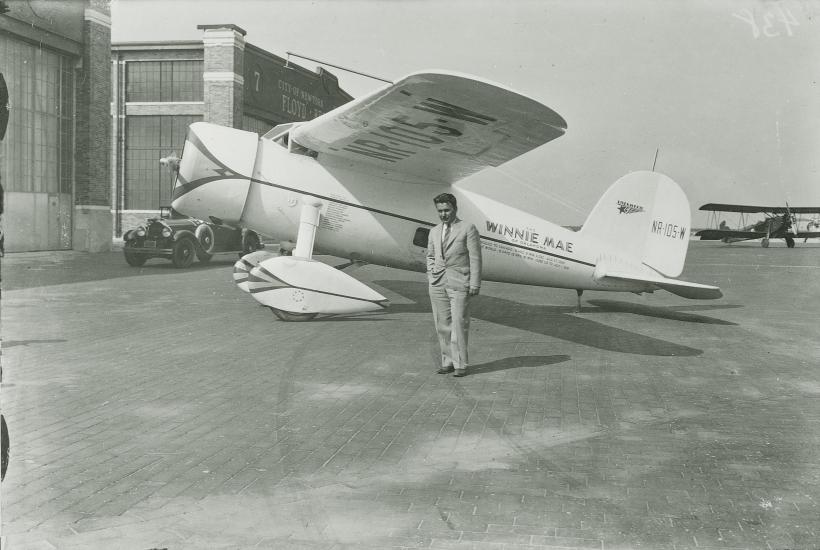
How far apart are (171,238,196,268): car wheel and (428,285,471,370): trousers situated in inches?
562

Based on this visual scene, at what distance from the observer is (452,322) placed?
707 centimetres

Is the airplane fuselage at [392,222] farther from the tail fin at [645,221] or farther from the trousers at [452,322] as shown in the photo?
the trousers at [452,322]

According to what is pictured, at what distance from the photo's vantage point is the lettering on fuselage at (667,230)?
41.3ft

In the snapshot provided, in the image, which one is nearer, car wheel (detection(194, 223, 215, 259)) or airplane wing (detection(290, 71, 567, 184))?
airplane wing (detection(290, 71, 567, 184))

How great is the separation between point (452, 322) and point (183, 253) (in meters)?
14.7

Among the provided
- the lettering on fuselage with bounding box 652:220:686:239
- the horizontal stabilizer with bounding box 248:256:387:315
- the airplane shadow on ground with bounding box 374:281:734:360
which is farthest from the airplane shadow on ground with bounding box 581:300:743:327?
the horizontal stabilizer with bounding box 248:256:387:315

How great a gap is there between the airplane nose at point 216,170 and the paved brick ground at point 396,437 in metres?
1.82

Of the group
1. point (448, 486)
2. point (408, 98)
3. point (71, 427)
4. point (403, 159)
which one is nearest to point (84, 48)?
point (403, 159)

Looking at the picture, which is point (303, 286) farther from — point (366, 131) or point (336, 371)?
point (336, 371)

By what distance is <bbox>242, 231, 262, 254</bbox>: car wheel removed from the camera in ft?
75.9

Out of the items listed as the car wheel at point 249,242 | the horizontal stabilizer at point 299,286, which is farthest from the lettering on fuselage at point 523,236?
the car wheel at point 249,242

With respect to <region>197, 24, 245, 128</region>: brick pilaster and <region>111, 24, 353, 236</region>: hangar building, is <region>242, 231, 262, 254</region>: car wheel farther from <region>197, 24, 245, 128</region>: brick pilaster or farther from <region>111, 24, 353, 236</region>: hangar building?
<region>111, 24, 353, 236</region>: hangar building

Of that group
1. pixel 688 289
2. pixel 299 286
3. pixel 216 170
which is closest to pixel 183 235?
pixel 216 170

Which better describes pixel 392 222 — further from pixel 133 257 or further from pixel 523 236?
pixel 133 257
